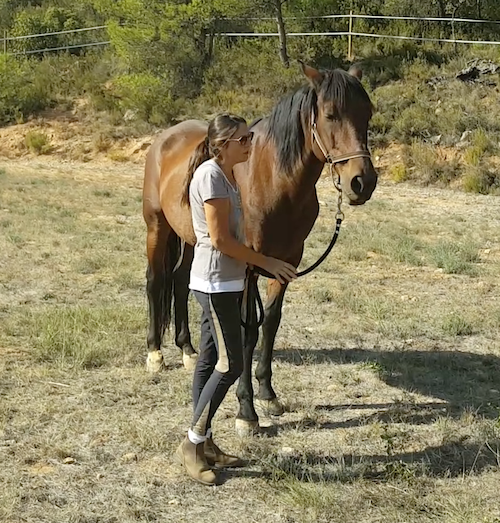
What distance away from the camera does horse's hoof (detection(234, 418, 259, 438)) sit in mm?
4004

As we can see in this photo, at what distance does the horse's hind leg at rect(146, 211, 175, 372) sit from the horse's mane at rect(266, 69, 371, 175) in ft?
4.57

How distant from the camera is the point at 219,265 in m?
3.23

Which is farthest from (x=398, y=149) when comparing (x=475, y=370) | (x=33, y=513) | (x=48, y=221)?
(x=33, y=513)

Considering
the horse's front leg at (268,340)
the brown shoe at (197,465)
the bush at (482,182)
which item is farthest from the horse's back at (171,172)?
the bush at (482,182)

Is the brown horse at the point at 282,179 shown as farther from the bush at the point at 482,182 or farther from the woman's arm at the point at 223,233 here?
the bush at the point at 482,182

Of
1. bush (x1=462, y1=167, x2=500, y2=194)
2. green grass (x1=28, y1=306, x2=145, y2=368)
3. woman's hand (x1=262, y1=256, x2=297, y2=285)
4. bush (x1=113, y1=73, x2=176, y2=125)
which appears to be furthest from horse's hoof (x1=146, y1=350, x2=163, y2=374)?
bush (x1=113, y1=73, x2=176, y2=125)

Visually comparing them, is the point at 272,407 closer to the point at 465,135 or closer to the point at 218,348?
the point at 218,348

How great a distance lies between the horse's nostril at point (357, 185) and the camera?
11.5 feet

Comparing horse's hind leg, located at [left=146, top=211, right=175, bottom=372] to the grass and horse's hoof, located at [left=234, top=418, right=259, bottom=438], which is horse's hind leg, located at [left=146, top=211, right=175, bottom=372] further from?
horse's hoof, located at [left=234, top=418, right=259, bottom=438]

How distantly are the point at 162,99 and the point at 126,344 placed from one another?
15.1 m

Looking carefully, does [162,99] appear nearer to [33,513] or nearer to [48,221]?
[48,221]

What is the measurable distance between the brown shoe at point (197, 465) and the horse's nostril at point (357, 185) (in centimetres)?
143

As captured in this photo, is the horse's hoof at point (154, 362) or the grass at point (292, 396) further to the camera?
the horse's hoof at point (154, 362)

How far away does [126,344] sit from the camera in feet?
17.6
